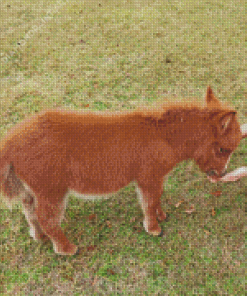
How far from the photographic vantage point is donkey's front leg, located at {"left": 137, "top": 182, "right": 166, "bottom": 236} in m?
3.08

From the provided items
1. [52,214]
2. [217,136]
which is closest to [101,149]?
[52,214]

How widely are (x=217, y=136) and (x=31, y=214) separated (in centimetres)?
210

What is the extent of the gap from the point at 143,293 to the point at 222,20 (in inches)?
269

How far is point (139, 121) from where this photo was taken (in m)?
2.79

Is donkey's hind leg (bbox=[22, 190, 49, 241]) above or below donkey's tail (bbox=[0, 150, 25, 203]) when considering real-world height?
below

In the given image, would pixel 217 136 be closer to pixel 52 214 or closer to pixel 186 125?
pixel 186 125

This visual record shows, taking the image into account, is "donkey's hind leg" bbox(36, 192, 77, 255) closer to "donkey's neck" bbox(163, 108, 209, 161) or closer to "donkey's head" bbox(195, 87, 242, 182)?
"donkey's neck" bbox(163, 108, 209, 161)

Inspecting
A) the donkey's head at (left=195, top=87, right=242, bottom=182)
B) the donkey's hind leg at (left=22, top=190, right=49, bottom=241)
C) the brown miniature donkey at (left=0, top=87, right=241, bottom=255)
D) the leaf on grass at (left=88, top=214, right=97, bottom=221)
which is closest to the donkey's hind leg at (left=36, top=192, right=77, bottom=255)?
the brown miniature donkey at (left=0, top=87, right=241, bottom=255)

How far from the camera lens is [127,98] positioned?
531cm

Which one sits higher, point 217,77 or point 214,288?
point 217,77

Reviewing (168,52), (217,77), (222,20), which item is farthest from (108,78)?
(222,20)

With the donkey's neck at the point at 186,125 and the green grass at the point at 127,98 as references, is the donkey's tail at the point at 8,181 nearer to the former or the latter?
the green grass at the point at 127,98

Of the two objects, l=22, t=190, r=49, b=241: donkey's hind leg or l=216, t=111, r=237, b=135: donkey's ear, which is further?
l=22, t=190, r=49, b=241: donkey's hind leg

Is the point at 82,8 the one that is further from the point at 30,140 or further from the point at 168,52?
the point at 30,140
